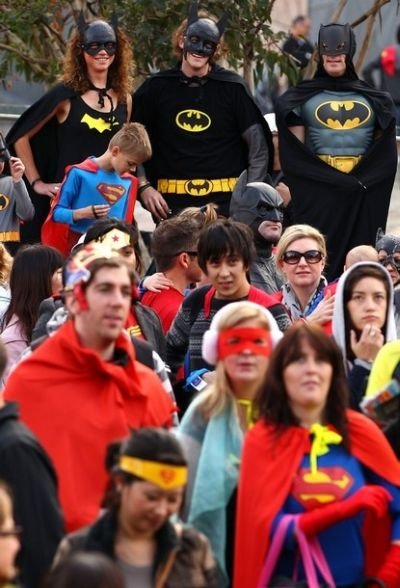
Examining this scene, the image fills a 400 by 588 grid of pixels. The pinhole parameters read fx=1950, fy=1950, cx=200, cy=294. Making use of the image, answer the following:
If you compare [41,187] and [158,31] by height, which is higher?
[158,31]

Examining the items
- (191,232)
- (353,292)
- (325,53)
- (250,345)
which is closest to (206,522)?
(250,345)

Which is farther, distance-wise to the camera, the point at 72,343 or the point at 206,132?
the point at 206,132

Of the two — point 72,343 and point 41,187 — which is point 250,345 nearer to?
point 72,343

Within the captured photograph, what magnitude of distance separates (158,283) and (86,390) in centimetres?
301

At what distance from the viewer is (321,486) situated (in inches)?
275

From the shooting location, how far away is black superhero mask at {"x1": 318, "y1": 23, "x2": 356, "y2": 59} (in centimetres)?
1236

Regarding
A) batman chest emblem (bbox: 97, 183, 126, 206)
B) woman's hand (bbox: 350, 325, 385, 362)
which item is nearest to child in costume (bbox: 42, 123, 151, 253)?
batman chest emblem (bbox: 97, 183, 126, 206)

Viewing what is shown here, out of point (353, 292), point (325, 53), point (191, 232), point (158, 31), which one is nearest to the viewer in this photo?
point (353, 292)

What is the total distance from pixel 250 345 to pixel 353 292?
1054mm

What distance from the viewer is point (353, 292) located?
8.43 metres

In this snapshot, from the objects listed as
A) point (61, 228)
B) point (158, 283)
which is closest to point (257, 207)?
point (158, 283)

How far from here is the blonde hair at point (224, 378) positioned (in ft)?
24.5

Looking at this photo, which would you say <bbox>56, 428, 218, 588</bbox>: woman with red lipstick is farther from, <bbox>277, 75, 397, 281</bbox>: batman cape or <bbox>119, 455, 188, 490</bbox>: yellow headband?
<bbox>277, 75, 397, 281</bbox>: batman cape

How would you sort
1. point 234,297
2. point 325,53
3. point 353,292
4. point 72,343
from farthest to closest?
1. point 325,53
2. point 234,297
3. point 353,292
4. point 72,343
